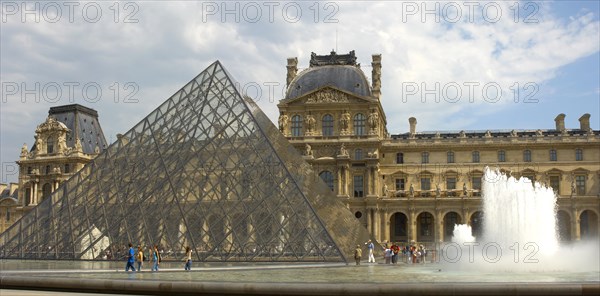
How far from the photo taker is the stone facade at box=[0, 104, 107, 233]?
5972 cm

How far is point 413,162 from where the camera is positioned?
51.0 metres

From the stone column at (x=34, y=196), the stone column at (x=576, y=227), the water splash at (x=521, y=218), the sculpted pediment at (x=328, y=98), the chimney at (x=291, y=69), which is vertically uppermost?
the chimney at (x=291, y=69)

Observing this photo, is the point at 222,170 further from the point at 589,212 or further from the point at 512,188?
the point at 589,212

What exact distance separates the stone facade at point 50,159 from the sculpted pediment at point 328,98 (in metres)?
22.5

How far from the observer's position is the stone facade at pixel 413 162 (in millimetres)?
48219

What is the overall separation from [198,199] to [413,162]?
3218cm

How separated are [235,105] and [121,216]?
5.72 metres

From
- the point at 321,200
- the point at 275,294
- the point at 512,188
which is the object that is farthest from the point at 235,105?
the point at 275,294

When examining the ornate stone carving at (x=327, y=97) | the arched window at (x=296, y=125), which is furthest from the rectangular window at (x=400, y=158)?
the arched window at (x=296, y=125)

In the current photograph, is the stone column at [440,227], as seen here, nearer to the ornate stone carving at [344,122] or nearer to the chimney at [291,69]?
the ornate stone carving at [344,122]

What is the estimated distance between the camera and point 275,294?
11.2 m

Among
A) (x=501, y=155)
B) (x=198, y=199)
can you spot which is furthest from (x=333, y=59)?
(x=198, y=199)

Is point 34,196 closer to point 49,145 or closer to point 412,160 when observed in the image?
point 49,145

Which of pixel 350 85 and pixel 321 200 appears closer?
pixel 321 200
